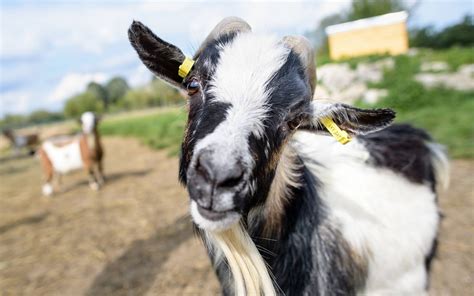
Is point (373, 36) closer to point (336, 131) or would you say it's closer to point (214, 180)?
point (336, 131)

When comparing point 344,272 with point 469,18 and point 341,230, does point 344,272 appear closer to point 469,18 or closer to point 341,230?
point 341,230

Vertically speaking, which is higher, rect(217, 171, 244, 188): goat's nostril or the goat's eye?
the goat's eye

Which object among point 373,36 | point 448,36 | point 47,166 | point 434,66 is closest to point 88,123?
point 47,166

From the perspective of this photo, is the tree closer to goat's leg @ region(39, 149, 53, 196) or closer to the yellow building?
the yellow building

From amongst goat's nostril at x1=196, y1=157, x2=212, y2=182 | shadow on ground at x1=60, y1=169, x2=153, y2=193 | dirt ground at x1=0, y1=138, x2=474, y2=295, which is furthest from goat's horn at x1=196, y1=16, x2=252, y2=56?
shadow on ground at x1=60, y1=169, x2=153, y2=193

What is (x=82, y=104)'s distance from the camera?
50594 mm

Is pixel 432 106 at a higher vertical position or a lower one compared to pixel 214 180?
lower

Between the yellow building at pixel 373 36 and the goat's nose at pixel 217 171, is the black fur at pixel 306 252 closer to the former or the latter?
the goat's nose at pixel 217 171

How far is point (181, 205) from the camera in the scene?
6.82 m

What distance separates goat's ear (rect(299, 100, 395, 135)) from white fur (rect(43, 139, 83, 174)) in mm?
8021

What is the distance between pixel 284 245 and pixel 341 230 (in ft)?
1.53

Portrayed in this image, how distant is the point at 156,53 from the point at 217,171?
41.2 inches

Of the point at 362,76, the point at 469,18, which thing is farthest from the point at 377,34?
the point at 469,18

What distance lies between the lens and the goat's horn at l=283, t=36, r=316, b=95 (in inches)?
83.4
